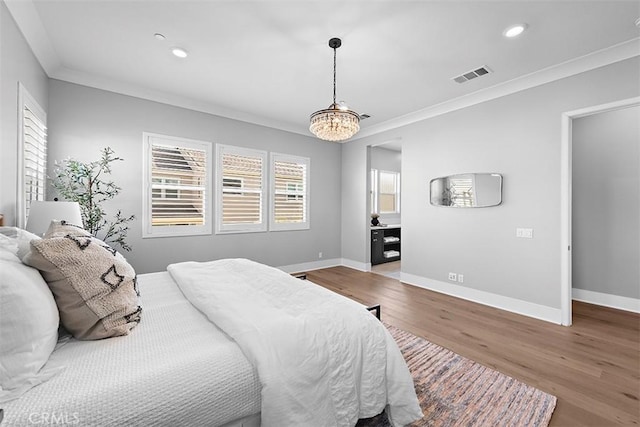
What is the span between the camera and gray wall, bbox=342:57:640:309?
10.1ft

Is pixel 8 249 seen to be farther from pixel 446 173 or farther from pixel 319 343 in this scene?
pixel 446 173

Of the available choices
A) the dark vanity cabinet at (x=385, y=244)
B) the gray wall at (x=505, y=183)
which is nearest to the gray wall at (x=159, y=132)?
the dark vanity cabinet at (x=385, y=244)

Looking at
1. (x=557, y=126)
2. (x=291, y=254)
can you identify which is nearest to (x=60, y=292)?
(x=291, y=254)

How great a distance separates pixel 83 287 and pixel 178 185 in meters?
3.14

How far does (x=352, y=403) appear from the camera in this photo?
1329 millimetres

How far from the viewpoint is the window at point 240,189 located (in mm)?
4449

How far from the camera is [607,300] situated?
3629 millimetres

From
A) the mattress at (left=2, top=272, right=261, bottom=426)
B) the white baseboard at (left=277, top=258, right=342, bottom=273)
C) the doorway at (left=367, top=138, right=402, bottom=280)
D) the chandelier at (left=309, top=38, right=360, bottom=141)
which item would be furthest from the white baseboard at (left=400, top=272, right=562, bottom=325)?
the mattress at (left=2, top=272, right=261, bottom=426)

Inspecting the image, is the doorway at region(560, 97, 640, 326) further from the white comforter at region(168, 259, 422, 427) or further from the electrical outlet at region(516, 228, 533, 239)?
the white comforter at region(168, 259, 422, 427)

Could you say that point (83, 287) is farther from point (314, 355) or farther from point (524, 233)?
point (524, 233)

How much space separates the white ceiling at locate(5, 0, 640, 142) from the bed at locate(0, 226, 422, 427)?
2.31m

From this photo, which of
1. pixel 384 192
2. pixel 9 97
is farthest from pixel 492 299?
pixel 9 97

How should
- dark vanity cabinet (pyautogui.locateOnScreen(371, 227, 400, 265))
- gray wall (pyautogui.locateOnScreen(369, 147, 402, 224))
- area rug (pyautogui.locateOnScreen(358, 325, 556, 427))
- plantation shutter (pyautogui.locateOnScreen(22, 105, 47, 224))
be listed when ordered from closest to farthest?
area rug (pyautogui.locateOnScreen(358, 325, 556, 427))
plantation shutter (pyautogui.locateOnScreen(22, 105, 47, 224))
dark vanity cabinet (pyautogui.locateOnScreen(371, 227, 400, 265))
gray wall (pyautogui.locateOnScreen(369, 147, 402, 224))

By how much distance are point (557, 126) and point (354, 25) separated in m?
2.64
